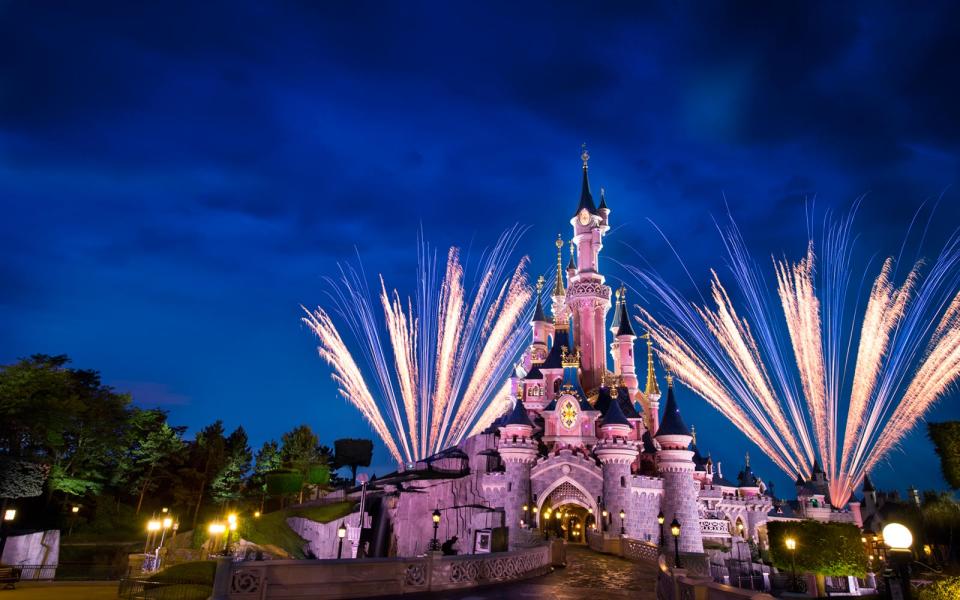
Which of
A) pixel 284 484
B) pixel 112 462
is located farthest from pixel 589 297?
pixel 112 462

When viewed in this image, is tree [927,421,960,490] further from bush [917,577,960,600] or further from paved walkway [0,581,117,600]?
paved walkway [0,581,117,600]

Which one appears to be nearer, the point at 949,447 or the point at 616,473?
the point at 949,447

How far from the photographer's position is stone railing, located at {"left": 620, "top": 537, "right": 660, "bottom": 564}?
28844mm

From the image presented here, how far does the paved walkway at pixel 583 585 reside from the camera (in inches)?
602

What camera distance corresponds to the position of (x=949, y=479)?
2283cm

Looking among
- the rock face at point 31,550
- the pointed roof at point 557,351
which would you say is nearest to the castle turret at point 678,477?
the pointed roof at point 557,351

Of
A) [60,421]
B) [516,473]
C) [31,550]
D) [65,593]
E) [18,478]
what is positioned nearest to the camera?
[65,593]

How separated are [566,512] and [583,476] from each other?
7.16m

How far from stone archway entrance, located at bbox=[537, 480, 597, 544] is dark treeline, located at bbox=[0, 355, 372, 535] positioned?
1107 inches

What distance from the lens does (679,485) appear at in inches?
1681

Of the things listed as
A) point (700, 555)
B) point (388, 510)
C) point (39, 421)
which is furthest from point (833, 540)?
point (39, 421)

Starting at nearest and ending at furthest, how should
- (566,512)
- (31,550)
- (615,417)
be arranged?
1. (31,550)
2. (615,417)
3. (566,512)

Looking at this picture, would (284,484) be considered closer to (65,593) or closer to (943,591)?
(65,593)

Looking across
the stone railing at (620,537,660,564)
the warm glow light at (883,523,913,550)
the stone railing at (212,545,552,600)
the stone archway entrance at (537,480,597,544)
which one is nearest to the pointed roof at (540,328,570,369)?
the stone archway entrance at (537,480,597,544)
